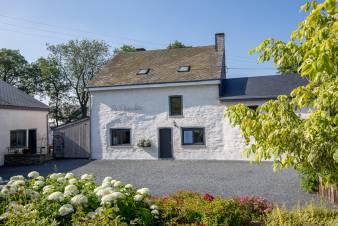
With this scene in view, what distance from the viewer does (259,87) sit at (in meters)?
19.9

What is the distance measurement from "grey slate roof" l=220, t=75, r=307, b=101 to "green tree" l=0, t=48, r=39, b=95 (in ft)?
103

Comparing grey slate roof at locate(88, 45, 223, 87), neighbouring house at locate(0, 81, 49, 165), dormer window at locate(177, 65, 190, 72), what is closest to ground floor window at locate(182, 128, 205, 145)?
grey slate roof at locate(88, 45, 223, 87)

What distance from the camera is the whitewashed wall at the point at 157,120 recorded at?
19469mm

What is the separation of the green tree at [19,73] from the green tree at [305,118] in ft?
143

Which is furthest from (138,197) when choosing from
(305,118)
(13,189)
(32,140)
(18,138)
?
(32,140)

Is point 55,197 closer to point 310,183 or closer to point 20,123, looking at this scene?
point 310,183

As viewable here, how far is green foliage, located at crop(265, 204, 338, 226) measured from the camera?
6.13 m

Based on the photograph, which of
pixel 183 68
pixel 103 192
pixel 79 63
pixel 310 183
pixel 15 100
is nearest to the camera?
pixel 103 192

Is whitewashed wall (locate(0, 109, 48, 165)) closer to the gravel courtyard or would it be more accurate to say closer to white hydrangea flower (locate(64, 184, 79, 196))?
the gravel courtyard

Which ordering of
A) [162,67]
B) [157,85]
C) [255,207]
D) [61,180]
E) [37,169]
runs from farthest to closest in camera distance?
[162,67], [157,85], [37,169], [255,207], [61,180]

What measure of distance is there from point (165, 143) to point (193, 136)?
6.36 feet

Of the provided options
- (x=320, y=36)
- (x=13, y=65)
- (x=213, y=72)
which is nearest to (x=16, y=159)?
(x=213, y=72)

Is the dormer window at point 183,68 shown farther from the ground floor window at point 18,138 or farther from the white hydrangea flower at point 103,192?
the white hydrangea flower at point 103,192

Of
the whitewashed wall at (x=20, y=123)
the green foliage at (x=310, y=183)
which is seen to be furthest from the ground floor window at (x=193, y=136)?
the whitewashed wall at (x=20, y=123)
